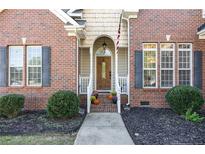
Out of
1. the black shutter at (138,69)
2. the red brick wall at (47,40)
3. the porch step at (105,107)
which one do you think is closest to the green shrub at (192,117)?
the black shutter at (138,69)

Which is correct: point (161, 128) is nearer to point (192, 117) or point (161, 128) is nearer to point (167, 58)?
point (192, 117)

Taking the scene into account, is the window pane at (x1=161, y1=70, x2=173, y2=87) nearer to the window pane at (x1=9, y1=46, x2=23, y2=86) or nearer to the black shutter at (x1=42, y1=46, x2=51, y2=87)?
the black shutter at (x1=42, y1=46, x2=51, y2=87)

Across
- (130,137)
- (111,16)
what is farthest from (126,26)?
(130,137)

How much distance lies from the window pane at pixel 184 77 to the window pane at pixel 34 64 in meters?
6.41

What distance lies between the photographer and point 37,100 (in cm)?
1116

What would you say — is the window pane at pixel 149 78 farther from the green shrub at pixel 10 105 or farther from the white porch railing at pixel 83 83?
the green shrub at pixel 10 105

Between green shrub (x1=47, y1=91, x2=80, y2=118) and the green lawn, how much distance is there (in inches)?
62.9

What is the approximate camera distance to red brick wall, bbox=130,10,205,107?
11578 mm

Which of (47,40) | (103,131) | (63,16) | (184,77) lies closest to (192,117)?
(184,77)

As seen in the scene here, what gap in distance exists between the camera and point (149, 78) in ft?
38.8

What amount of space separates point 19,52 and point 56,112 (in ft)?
12.0

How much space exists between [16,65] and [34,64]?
808mm

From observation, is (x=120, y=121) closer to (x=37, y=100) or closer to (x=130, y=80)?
(x=130, y=80)

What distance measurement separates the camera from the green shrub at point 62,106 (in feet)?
30.5
